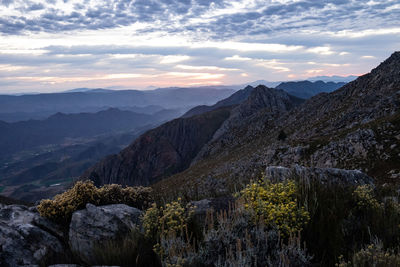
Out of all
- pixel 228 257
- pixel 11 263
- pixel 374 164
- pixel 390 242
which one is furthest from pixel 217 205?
pixel 374 164

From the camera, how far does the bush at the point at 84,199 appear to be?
8.74m

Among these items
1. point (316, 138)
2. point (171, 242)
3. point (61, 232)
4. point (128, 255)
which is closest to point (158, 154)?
point (316, 138)

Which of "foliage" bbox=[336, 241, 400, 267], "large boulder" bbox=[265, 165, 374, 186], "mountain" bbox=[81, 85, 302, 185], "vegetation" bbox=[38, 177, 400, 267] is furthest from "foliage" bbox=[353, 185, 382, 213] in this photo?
"mountain" bbox=[81, 85, 302, 185]

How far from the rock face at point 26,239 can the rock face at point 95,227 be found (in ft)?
2.04

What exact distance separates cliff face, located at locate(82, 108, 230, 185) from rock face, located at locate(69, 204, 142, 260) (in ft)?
474

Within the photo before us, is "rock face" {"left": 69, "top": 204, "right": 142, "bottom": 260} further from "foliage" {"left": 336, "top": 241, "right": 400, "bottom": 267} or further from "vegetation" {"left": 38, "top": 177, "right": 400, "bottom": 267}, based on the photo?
"foliage" {"left": 336, "top": 241, "right": 400, "bottom": 267}

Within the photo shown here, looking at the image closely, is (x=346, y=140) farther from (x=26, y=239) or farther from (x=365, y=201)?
(x=26, y=239)

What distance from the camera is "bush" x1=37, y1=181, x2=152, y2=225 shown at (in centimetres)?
874

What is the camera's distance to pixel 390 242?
561cm

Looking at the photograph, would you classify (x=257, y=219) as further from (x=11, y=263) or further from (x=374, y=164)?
(x=374, y=164)

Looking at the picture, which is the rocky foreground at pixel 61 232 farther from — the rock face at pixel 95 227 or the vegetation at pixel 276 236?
the vegetation at pixel 276 236

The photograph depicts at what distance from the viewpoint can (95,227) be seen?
7457 millimetres

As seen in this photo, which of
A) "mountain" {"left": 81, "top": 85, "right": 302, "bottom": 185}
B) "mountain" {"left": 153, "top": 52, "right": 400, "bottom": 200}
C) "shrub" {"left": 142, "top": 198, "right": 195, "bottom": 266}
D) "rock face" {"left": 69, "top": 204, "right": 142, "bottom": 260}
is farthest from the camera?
"mountain" {"left": 81, "top": 85, "right": 302, "bottom": 185}

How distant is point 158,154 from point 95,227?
532 feet
